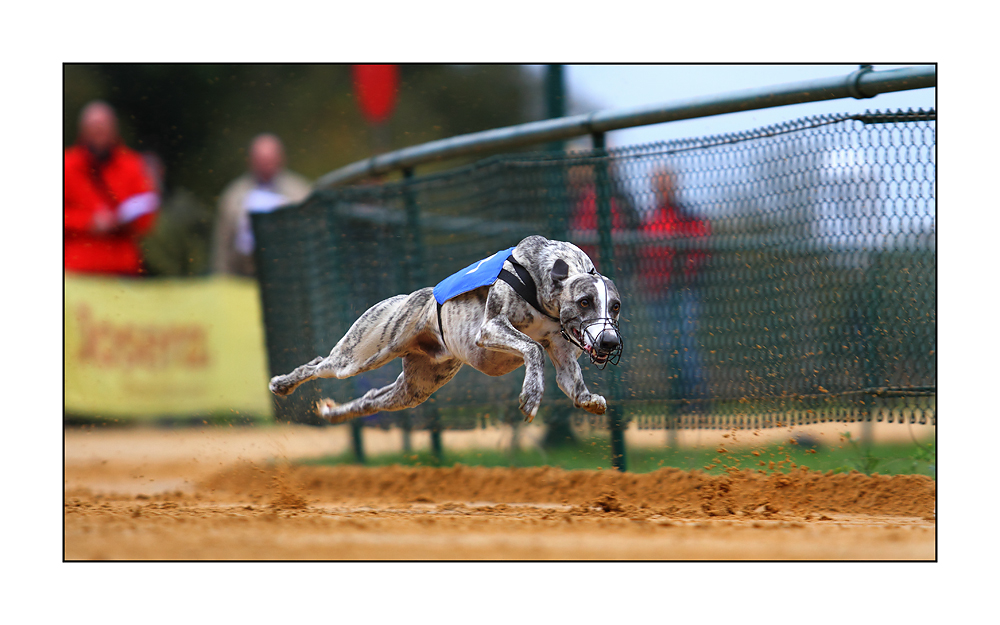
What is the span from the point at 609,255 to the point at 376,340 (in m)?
2.12

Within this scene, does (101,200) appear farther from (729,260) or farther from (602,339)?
(602,339)

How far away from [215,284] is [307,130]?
7.22 metres

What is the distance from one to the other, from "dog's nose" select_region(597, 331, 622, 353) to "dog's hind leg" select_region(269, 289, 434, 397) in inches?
54.9

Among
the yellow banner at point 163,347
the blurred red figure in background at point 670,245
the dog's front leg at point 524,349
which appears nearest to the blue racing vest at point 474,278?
the dog's front leg at point 524,349

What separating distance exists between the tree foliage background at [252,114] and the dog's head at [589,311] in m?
10.8

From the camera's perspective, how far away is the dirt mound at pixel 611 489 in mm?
5613

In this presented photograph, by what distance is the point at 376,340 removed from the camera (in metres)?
5.13

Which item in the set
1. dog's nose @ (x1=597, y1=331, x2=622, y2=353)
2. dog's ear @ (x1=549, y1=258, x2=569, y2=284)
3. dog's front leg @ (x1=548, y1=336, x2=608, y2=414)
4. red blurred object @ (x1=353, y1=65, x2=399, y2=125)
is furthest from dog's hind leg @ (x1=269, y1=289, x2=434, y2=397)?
red blurred object @ (x1=353, y1=65, x2=399, y2=125)

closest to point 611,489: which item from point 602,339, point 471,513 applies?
point 471,513

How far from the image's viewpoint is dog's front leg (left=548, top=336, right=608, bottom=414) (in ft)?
13.5

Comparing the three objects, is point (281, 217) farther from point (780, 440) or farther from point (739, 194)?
point (780, 440)

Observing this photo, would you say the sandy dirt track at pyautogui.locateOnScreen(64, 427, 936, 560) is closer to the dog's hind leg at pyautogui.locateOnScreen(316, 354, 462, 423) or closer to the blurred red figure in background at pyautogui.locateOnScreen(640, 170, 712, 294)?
the dog's hind leg at pyautogui.locateOnScreen(316, 354, 462, 423)

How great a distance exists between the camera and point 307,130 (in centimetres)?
1848
